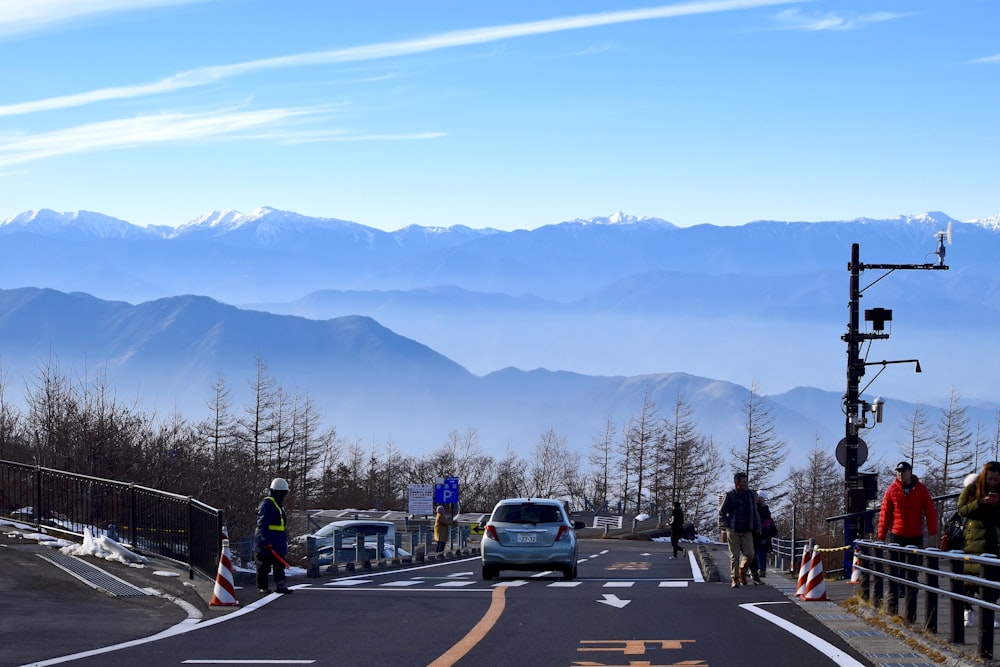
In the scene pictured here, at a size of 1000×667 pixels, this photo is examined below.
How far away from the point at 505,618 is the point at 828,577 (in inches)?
484

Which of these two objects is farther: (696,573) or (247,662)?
(696,573)

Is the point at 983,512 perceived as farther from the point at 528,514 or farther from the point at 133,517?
the point at 133,517

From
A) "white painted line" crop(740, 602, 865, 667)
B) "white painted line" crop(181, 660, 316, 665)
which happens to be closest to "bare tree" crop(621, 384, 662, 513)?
"white painted line" crop(740, 602, 865, 667)

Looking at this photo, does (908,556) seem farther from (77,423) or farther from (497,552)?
(77,423)

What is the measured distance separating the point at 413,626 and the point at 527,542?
9.21 meters

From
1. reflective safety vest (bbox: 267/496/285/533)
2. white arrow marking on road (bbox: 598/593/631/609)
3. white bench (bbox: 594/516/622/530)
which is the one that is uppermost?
reflective safety vest (bbox: 267/496/285/533)

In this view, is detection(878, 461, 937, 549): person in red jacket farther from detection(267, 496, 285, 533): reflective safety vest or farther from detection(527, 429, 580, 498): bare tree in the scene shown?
detection(527, 429, 580, 498): bare tree

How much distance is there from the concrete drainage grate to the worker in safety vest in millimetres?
1631

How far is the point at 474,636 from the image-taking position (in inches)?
496

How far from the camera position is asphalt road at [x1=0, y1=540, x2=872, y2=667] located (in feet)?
36.6

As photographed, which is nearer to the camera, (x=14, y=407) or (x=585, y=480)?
Answer: (x=14, y=407)

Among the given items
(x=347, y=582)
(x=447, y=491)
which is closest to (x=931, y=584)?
(x=347, y=582)

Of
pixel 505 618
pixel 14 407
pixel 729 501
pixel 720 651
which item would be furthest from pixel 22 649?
pixel 14 407

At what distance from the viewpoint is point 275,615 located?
14.9m
